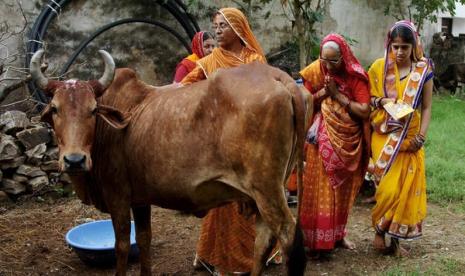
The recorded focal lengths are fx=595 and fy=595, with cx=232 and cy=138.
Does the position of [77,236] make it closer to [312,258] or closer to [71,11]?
[312,258]

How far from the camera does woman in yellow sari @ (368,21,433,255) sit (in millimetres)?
4477

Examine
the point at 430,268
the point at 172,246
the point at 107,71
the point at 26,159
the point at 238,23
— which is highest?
the point at 238,23

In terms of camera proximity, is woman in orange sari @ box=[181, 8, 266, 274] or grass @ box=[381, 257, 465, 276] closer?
woman in orange sari @ box=[181, 8, 266, 274]

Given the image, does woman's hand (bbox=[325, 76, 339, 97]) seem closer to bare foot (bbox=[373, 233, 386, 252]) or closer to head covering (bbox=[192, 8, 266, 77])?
head covering (bbox=[192, 8, 266, 77])

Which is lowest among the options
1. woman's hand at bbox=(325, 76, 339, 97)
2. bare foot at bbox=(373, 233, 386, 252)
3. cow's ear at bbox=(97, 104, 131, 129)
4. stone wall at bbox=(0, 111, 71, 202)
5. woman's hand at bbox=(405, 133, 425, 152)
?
bare foot at bbox=(373, 233, 386, 252)

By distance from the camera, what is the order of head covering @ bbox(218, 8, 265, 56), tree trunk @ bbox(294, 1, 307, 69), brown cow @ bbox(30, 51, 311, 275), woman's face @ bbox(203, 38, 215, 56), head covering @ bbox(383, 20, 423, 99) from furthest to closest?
tree trunk @ bbox(294, 1, 307, 69), woman's face @ bbox(203, 38, 215, 56), head covering @ bbox(383, 20, 423, 99), head covering @ bbox(218, 8, 265, 56), brown cow @ bbox(30, 51, 311, 275)

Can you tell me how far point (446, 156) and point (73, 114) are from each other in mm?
5952

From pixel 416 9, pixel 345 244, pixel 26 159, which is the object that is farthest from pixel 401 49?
pixel 416 9

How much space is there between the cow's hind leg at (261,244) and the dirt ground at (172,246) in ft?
2.77

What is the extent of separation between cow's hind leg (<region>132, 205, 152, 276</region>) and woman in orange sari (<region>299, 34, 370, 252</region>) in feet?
3.93

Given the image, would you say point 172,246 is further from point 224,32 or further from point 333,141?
point 224,32

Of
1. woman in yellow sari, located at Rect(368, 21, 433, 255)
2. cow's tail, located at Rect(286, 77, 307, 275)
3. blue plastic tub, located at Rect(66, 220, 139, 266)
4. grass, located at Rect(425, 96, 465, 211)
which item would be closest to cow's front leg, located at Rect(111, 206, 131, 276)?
blue plastic tub, located at Rect(66, 220, 139, 266)

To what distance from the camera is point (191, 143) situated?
3.52 m

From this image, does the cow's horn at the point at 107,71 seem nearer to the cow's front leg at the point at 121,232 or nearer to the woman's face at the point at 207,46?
the cow's front leg at the point at 121,232
